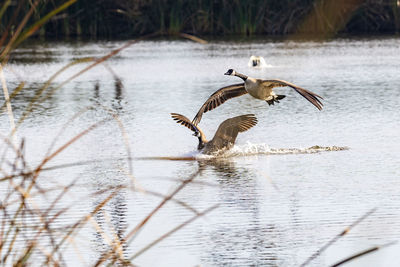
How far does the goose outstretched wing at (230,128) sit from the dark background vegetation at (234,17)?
27.4 meters

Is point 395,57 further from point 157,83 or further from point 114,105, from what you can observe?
point 114,105

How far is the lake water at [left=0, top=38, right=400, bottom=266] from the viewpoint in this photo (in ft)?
22.3

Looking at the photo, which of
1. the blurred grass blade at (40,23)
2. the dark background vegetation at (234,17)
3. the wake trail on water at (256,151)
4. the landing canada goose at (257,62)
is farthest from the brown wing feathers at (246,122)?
the dark background vegetation at (234,17)

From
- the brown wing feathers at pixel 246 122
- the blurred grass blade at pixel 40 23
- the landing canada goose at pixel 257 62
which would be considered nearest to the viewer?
the blurred grass blade at pixel 40 23

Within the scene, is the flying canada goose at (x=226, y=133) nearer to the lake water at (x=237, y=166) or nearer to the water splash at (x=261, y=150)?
the water splash at (x=261, y=150)

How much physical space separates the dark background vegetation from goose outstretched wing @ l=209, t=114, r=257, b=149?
27.4 meters

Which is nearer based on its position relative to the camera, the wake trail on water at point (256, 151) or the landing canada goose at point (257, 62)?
the wake trail on water at point (256, 151)

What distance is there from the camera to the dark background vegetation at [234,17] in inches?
1604

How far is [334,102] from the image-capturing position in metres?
18.2

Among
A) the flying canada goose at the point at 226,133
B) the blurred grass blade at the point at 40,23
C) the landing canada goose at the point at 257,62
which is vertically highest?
the blurred grass blade at the point at 40,23

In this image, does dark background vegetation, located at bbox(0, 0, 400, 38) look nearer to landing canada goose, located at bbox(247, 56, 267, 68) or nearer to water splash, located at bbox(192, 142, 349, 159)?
landing canada goose, located at bbox(247, 56, 267, 68)

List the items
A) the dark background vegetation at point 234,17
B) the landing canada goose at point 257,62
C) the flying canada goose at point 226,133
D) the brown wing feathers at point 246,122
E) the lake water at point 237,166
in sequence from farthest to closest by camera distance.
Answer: the dark background vegetation at point 234,17
the landing canada goose at point 257,62
the brown wing feathers at point 246,122
the flying canada goose at point 226,133
the lake water at point 237,166

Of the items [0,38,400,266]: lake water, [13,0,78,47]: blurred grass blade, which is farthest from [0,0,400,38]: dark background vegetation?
[13,0,78,47]: blurred grass blade

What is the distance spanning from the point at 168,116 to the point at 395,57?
14.9m
